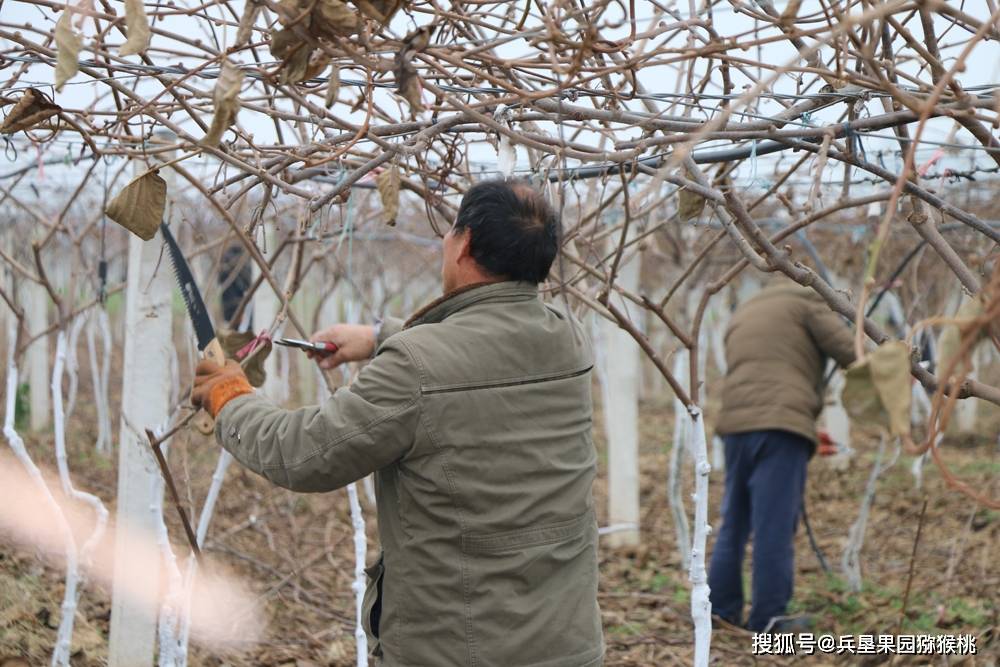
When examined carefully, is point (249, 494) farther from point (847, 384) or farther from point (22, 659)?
point (847, 384)

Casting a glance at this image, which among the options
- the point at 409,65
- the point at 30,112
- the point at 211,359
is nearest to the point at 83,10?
the point at 30,112

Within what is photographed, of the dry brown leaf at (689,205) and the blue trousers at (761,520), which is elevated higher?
the dry brown leaf at (689,205)

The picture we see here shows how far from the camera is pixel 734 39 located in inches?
62.9

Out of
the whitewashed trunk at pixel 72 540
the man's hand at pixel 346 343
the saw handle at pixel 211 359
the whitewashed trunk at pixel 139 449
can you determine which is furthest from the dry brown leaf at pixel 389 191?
the whitewashed trunk at pixel 72 540

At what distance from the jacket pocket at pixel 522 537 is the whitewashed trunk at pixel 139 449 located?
1531 mm

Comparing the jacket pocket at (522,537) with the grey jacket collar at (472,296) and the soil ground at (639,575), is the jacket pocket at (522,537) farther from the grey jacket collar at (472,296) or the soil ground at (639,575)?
the soil ground at (639,575)

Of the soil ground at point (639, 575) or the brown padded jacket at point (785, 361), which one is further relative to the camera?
the brown padded jacket at point (785, 361)

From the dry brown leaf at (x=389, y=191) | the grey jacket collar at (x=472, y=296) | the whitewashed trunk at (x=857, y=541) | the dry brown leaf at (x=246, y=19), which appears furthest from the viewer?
the whitewashed trunk at (x=857, y=541)

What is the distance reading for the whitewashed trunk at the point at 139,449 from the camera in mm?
3131

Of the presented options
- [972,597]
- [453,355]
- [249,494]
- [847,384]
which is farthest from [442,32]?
[249,494]

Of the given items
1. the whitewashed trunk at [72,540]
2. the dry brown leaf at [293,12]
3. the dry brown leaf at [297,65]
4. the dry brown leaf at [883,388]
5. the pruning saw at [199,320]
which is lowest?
the whitewashed trunk at [72,540]

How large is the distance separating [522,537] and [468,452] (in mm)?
216

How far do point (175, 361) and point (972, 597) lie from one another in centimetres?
543

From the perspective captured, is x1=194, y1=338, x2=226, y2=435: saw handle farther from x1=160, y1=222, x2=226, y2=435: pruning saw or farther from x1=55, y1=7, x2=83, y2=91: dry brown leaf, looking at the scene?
x1=55, y1=7, x2=83, y2=91: dry brown leaf
